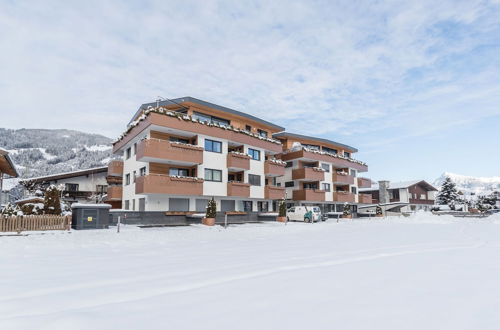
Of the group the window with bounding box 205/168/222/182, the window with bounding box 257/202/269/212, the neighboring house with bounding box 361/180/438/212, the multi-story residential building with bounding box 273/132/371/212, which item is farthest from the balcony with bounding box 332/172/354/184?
the window with bounding box 205/168/222/182

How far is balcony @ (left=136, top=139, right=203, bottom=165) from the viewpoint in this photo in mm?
26750

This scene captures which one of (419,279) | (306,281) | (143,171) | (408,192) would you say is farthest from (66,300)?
(408,192)

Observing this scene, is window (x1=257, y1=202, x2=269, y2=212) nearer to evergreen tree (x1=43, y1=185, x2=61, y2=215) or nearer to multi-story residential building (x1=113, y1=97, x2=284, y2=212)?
multi-story residential building (x1=113, y1=97, x2=284, y2=212)

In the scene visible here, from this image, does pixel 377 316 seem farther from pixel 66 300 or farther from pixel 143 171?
pixel 143 171

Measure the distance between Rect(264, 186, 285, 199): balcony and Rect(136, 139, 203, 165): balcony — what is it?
10.3 metres

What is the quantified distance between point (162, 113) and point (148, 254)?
18.4 m

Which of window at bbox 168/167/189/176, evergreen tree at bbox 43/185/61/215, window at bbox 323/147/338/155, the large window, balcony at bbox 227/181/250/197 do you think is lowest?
evergreen tree at bbox 43/185/61/215

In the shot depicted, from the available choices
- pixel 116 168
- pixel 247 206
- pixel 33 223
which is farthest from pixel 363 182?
pixel 33 223

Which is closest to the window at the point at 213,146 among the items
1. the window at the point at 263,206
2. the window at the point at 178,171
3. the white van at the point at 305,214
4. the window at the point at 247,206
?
the window at the point at 178,171

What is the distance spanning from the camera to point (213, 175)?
104ft

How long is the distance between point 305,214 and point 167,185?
56.2 ft

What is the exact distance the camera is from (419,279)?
7391 mm

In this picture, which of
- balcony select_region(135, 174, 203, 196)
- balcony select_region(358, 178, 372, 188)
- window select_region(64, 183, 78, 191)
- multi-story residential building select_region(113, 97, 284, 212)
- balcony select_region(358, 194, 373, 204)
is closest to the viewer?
balcony select_region(135, 174, 203, 196)

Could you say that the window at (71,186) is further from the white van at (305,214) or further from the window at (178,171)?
the white van at (305,214)
